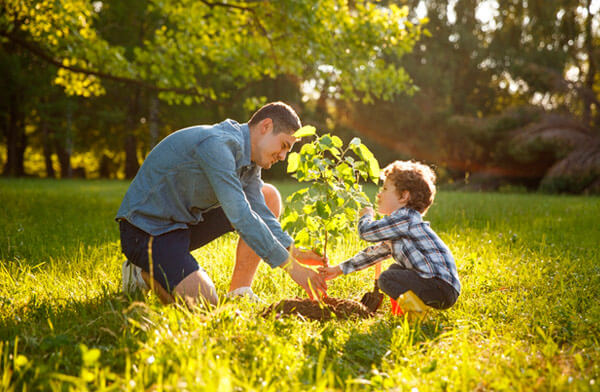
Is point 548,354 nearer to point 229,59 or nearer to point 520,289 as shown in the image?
point 520,289

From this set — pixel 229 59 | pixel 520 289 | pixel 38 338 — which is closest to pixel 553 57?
pixel 229 59

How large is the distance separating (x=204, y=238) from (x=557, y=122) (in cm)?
1680

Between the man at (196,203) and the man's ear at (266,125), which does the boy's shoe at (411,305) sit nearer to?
the man at (196,203)

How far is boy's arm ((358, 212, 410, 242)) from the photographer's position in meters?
3.08

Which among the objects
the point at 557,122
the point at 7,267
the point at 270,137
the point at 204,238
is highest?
the point at 557,122

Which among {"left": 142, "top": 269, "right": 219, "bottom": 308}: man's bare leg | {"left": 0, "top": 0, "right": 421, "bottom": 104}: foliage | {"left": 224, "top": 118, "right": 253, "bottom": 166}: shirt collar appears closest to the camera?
{"left": 142, "top": 269, "right": 219, "bottom": 308}: man's bare leg

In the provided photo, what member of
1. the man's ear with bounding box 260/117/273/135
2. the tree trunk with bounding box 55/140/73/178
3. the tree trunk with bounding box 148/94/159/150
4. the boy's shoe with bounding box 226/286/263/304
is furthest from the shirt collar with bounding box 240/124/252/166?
the tree trunk with bounding box 55/140/73/178

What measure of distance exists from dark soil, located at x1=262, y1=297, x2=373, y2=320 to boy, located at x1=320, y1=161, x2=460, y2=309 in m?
0.22

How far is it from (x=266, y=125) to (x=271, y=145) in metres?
0.15

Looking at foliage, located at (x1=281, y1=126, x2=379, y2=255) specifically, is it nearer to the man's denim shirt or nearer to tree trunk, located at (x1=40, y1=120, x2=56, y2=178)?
the man's denim shirt

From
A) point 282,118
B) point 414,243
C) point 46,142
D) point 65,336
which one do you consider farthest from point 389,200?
point 46,142

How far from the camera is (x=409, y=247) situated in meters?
3.10

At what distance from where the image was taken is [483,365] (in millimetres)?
2207

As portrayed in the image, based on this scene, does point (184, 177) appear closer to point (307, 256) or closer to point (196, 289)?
point (196, 289)
